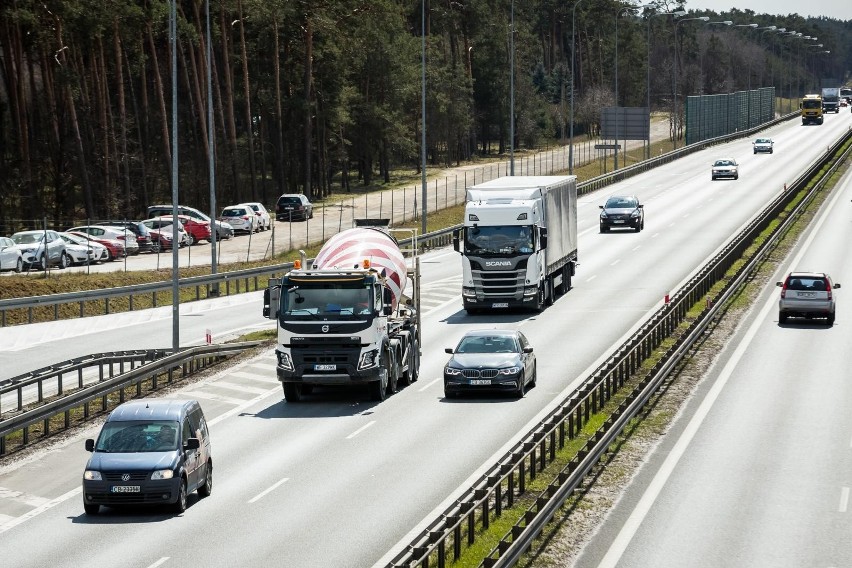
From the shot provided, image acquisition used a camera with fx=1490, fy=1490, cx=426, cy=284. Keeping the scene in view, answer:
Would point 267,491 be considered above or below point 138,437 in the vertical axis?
below

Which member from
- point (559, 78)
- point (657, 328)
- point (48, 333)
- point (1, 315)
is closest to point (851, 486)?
point (657, 328)

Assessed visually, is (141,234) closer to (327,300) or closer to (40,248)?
(40,248)

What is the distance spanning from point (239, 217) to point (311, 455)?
53.7 meters

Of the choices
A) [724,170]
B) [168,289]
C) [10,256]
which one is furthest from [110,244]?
[724,170]

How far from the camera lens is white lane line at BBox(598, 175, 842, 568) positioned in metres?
20.6

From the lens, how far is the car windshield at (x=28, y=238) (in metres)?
61.2

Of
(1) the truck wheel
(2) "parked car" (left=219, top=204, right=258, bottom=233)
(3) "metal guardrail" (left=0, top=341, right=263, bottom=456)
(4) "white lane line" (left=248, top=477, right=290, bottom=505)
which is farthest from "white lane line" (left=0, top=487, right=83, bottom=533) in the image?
(2) "parked car" (left=219, top=204, right=258, bottom=233)

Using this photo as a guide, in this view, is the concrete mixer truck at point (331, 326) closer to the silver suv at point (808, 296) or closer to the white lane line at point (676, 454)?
the white lane line at point (676, 454)

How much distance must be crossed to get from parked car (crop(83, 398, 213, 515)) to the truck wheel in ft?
32.0

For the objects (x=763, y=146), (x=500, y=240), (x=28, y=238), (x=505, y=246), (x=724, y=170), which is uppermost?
(x=763, y=146)

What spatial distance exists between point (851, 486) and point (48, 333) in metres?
29.7

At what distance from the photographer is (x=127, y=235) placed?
68.5 meters

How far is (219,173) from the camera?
9806cm

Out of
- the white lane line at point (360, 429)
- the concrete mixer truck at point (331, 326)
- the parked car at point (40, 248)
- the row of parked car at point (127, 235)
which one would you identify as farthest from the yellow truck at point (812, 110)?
the white lane line at point (360, 429)
